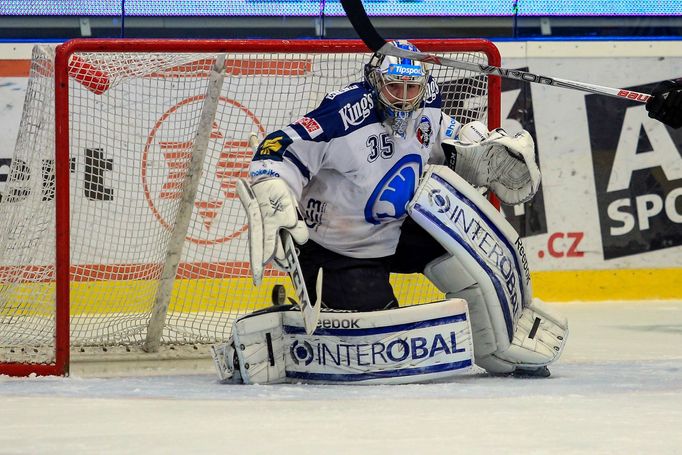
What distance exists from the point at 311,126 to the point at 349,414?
97 centimetres

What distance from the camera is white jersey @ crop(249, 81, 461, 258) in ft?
11.6

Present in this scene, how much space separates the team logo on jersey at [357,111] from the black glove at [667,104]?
0.87 metres

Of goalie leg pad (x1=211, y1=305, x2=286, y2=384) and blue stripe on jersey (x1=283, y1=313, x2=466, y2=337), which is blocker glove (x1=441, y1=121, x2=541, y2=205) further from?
goalie leg pad (x1=211, y1=305, x2=286, y2=384)

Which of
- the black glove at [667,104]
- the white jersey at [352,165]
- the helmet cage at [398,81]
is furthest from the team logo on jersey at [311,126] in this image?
the black glove at [667,104]

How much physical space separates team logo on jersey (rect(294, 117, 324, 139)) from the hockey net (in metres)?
0.51

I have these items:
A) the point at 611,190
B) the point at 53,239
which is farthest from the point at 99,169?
the point at 611,190

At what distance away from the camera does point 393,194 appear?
12.0 feet

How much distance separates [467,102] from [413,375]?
49.5 inches

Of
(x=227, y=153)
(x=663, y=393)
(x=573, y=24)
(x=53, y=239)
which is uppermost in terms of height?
(x=573, y=24)

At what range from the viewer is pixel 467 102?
4.36 meters

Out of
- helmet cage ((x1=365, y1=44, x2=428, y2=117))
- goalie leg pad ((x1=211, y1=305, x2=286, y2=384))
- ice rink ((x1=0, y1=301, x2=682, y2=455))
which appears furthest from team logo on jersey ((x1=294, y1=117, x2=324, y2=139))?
ice rink ((x1=0, y1=301, x2=682, y2=455))

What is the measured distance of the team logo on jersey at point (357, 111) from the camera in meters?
3.58

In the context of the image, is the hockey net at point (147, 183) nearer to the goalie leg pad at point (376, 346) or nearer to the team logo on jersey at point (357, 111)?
the team logo on jersey at point (357, 111)

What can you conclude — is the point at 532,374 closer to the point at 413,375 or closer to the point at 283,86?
the point at 413,375
